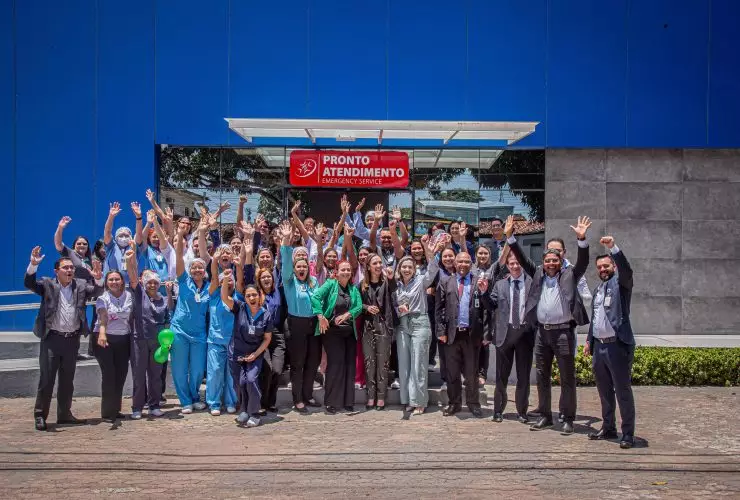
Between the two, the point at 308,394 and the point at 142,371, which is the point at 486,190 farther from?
the point at 142,371

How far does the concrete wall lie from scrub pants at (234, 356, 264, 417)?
843 cm

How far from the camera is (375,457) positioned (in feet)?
24.6

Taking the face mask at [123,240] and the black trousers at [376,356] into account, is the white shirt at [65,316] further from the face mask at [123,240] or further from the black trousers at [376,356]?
the black trousers at [376,356]

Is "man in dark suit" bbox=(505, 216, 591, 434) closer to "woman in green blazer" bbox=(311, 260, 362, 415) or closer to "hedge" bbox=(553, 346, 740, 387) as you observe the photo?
"woman in green blazer" bbox=(311, 260, 362, 415)

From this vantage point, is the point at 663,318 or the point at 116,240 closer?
the point at 116,240

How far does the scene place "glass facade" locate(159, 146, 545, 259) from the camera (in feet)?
50.4

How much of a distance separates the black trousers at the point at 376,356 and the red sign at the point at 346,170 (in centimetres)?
620

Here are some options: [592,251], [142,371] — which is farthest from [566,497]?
[592,251]

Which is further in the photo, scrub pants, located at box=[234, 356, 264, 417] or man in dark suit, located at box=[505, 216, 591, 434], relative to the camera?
scrub pants, located at box=[234, 356, 264, 417]

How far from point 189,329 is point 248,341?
3.02 feet

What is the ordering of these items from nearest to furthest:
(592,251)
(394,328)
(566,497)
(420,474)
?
(566,497) → (420,474) → (394,328) → (592,251)

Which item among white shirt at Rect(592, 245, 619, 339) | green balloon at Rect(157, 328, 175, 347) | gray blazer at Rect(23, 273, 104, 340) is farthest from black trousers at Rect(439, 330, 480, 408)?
gray blazer at Rect(23, 273, 104, 340)

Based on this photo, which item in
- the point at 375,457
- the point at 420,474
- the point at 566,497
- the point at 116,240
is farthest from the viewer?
the point at 116,240

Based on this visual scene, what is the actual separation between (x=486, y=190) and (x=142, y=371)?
28.6 ft
